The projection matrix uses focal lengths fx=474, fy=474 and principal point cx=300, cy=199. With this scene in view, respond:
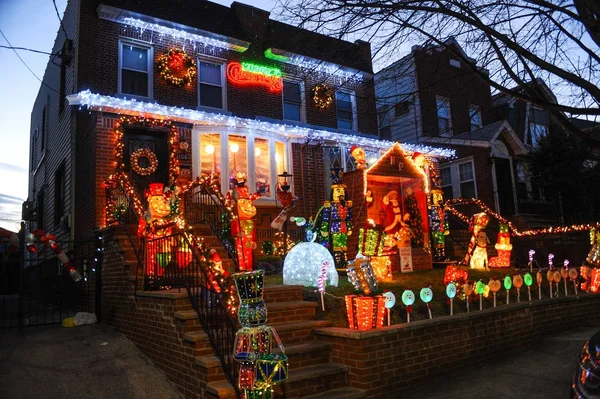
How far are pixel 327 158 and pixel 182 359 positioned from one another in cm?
957

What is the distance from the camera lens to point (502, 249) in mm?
12391

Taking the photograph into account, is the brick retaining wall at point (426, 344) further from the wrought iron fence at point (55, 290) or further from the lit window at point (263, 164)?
the lit window at point (263, 164)

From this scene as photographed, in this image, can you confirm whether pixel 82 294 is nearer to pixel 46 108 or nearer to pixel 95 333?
pixel 95 333

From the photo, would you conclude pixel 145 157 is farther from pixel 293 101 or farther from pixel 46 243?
pixel 293 101

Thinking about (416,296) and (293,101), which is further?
(293,101)

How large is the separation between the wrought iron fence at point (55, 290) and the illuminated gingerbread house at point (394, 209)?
5.32 meters

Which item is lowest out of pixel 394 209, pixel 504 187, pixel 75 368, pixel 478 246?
pixel 75 368

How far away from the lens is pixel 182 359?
226 inches

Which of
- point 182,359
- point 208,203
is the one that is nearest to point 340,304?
point 182,359

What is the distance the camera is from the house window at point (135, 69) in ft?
40.0

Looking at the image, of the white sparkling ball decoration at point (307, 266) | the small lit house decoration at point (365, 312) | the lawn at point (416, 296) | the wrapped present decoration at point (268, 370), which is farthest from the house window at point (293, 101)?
the wrapped present decoration at point (268, 370)

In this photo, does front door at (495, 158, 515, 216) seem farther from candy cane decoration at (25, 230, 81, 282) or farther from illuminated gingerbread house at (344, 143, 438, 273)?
candy cane decoration at (25, 230, 81, 282)

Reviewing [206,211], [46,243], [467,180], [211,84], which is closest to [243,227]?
[206,211]

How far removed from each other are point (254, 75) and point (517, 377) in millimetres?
10814
